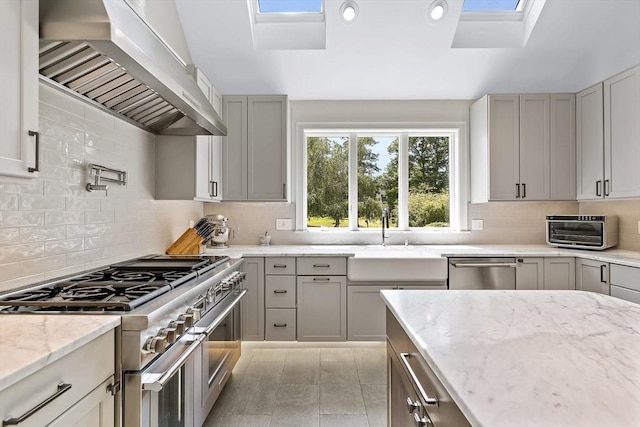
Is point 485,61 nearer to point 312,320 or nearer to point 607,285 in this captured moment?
point 607,285

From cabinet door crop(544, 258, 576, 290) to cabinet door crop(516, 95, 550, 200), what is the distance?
0.65 metres

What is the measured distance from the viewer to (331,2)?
297cm

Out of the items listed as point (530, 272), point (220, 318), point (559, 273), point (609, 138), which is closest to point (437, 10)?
point (609, 138)

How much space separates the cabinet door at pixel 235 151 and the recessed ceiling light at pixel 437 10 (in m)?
1.78

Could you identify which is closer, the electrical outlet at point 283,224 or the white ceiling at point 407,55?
the white ceiling at point 407,55

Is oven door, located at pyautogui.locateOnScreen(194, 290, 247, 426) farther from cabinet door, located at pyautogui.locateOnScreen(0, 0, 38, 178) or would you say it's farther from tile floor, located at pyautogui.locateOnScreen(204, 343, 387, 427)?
cabinet door, located at pyautogui.locateOnScreen(0, 0, 38, 178)

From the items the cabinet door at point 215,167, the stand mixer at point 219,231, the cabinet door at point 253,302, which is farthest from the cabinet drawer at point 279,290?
the cabinet door at point 215,167

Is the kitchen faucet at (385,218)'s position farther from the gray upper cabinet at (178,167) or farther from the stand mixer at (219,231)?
the gray upper cabinet at (178,167)

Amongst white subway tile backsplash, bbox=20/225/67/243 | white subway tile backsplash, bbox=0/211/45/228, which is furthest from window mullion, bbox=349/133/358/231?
white subway tile backsplash, bbox=0/211/45/228

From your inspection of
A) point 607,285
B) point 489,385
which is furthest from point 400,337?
point 607,285

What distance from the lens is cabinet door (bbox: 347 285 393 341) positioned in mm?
3232

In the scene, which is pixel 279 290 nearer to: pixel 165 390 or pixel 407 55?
pixel 165 390

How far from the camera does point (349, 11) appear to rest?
298cm

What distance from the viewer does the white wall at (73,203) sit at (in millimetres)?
1604
